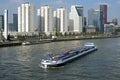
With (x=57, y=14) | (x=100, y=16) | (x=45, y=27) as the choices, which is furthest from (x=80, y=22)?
(x=100, y=16)

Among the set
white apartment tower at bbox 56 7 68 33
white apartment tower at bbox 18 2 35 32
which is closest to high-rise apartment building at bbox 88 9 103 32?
white apartment tower at bbox 56 7 68 33

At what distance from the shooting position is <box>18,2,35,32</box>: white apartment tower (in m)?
86.7

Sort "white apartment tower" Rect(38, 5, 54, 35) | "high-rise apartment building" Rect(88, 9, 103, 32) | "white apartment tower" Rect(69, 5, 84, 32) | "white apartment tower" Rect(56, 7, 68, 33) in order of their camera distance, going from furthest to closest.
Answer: "high-rise apartment building" Rect(88, 9, 103, 32) → "white apartment tower" Rect(69, 5, 84, 32) → "white apartment tower" Rect(56, 7, 68, 33) → "white apartment tower" Rect(38, 5, 54, 35)

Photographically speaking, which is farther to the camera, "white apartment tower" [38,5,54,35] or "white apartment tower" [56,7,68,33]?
"white apartment tower" [56,7,68,33]

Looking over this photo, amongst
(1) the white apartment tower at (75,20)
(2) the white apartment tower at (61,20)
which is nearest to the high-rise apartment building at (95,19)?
(1) the white apartment tower at (75,20)

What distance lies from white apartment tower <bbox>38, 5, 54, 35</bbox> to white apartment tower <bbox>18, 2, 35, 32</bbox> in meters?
6.59

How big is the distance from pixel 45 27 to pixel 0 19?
18.1m

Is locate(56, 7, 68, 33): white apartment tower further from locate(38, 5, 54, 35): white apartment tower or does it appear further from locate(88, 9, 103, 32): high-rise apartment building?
locate(88, 9, 103, 32): high-rise apartment building

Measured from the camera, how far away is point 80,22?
405 ft

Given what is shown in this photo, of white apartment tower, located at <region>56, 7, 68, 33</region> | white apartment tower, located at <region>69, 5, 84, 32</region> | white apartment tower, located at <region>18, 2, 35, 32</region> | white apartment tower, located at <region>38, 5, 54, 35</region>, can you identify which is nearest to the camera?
white apartment tower, located at <region>18, 2, 35, 32</region>

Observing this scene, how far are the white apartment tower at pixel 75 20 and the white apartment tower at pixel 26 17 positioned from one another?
36.9 meters

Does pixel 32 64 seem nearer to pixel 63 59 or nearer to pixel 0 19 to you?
pixel 63 59

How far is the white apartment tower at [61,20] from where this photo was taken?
4055 inches

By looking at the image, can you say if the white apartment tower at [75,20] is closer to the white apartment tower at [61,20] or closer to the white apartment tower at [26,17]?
the white apartment tower at [61,20]
